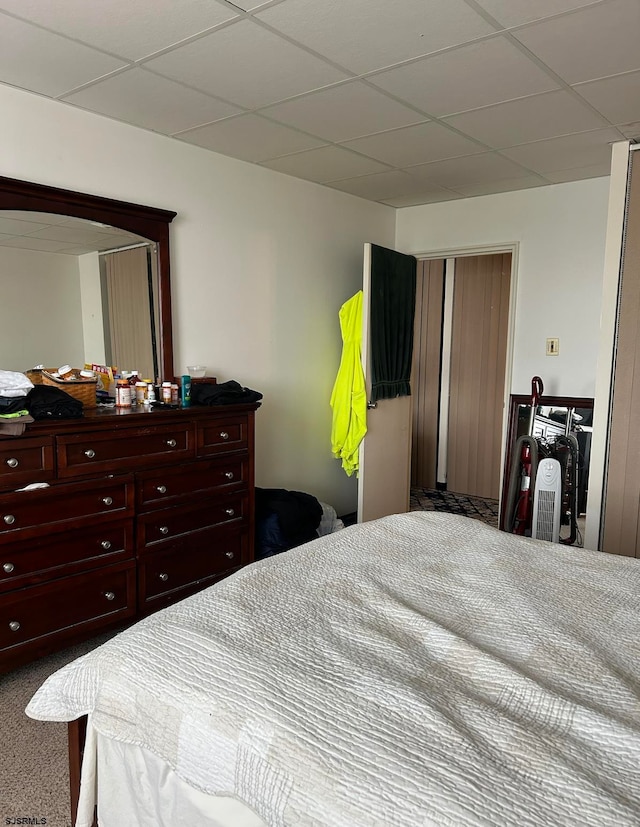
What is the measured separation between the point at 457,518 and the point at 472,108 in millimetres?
1810

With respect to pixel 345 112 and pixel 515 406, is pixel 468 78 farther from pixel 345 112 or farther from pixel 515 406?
pixel 515 406

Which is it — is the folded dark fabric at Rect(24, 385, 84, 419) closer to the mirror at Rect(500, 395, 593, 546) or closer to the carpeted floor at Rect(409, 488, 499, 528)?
the mirror at Rect(500, 395, 593, 546)

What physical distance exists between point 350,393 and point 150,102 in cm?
209

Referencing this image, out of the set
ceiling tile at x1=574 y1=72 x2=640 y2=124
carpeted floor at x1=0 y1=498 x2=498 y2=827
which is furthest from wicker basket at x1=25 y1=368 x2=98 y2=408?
ceiling tile at x1=574 y1=72 x2=640 y2=124

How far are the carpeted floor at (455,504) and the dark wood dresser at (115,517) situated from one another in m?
2.30

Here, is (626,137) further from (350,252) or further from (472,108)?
(350,252)

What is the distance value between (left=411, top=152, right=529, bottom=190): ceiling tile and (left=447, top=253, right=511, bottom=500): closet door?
1.29 meters

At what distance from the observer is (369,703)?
109cm

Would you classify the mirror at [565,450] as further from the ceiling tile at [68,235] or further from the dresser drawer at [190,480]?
the ceiling tile at [68,235]

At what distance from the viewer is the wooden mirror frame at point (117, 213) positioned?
8.34ft

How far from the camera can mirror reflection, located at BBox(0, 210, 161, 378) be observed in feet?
8.66

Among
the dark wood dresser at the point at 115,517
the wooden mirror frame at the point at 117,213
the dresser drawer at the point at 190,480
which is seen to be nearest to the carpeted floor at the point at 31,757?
the dark wood dresser at the point at 115,517

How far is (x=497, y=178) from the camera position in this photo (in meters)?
3.76

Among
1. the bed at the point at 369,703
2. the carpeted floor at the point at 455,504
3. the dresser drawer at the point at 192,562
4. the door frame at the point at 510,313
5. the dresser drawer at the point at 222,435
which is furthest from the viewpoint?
the carpeted floor at the point at 455,504
